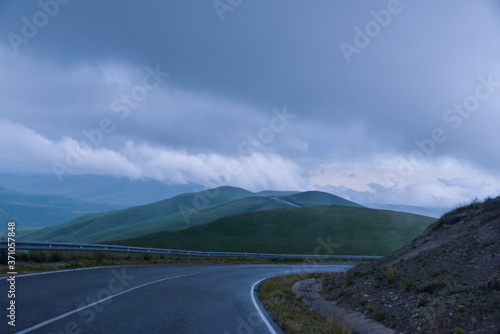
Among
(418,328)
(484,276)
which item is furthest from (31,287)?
(484,276)

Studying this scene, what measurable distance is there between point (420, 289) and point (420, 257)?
356 cm

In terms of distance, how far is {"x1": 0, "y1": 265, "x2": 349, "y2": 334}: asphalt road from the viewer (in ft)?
26.9

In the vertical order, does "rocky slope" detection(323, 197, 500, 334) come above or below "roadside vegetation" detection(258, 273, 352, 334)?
above

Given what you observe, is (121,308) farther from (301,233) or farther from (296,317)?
(301,233)

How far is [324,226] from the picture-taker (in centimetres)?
8625

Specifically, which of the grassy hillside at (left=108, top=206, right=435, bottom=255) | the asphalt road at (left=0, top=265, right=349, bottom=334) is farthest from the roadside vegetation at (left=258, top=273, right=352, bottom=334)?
the grassy hillside at (left=108, top=206, right=435, bottom=255)

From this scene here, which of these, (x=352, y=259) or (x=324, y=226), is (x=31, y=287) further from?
(x=324, y=226)

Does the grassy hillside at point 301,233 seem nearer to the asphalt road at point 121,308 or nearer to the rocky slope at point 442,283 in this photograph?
the rocky slope at point 442,283

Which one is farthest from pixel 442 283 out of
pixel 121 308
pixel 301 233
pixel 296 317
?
pixel 301 233

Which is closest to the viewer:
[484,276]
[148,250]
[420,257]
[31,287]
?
[484,276]

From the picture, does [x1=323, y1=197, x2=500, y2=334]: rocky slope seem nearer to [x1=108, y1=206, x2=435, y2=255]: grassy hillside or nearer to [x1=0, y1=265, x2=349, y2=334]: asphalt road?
[x1=0, y1=265, x2=349, y2=334]: asphalt road

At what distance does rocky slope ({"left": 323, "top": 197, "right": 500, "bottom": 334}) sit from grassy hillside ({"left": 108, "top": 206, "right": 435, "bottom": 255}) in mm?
50345

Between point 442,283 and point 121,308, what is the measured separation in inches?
342

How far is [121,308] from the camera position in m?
10.2
